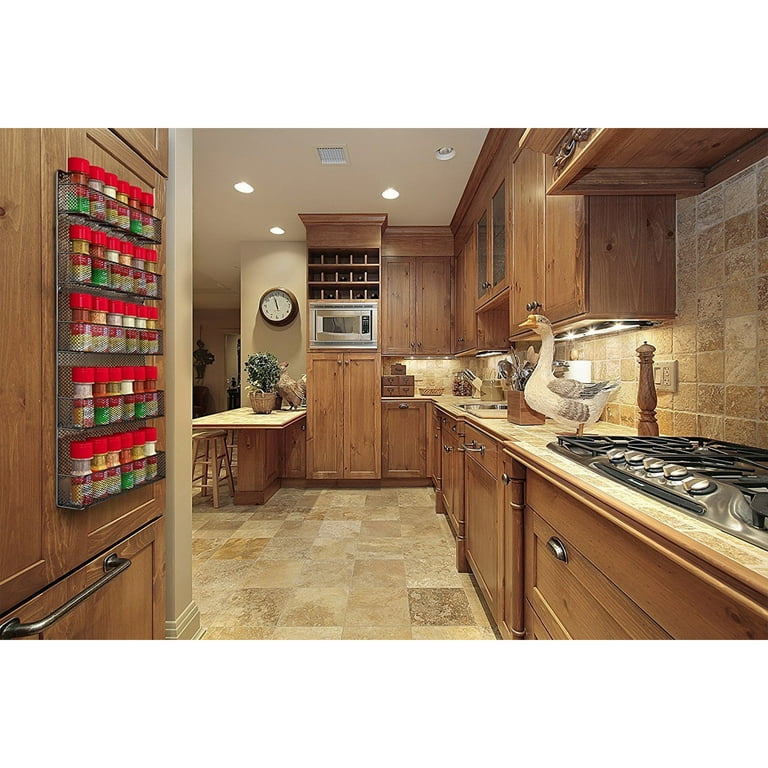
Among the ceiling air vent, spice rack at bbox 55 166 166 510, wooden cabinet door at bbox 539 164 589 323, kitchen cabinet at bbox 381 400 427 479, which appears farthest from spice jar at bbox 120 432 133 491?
kitchen cabinet at bbox 381 400 427 479

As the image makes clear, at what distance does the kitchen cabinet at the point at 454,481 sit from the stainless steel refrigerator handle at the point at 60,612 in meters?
1.82

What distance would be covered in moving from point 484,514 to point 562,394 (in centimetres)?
75

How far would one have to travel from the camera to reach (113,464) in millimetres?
1071

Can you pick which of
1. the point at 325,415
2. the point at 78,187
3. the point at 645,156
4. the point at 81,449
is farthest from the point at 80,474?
the point at 325,415

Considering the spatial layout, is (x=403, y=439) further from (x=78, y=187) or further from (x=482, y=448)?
(x=78, y=187)

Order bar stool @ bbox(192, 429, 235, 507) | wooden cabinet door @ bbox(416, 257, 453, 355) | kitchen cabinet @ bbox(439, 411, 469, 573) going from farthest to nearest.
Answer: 1. wooden cabinet door @ bbox(416, 257, 453, 355)
2. bar stool @ bbox(192, 429, 235, 507)
3. kitchen cabinet @ bbox(439, 411, 469, 573)

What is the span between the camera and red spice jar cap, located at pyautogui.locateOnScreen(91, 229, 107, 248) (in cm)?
98

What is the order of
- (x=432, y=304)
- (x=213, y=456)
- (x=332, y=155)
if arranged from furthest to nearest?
(x=432, y=304) < (x=213, y=456) < (x=332, y=155)

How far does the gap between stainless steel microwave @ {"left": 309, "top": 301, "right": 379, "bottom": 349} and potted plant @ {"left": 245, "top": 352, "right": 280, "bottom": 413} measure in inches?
22.3

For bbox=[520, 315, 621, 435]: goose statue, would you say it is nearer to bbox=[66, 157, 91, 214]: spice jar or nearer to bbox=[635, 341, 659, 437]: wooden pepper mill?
bbox=[635, 341, 659, 437]: wooden pepper mill
